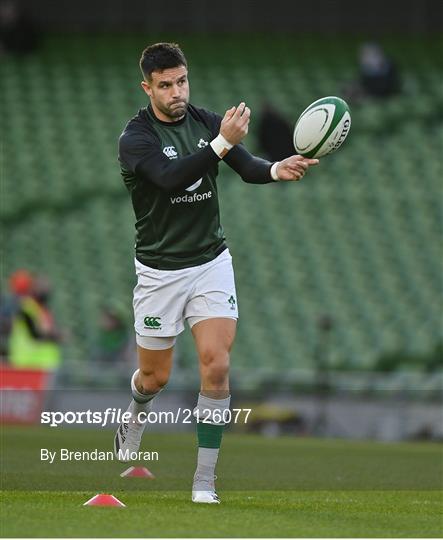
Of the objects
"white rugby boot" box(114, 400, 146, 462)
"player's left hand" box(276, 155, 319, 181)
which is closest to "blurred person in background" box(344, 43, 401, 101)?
"white rugby boot" box(114, 400, 146, 462)

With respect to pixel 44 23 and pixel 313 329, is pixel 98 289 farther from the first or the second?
pixel 44 23

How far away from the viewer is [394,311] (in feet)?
59.6

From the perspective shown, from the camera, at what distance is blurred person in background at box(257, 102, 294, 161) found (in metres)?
21.2

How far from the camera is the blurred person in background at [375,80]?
23.3m

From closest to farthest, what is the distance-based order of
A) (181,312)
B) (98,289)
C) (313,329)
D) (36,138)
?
(181,312), (313,329), (98,289), (36,138)

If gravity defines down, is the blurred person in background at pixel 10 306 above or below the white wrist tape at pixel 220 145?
below

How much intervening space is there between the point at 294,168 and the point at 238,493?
195 centimetres

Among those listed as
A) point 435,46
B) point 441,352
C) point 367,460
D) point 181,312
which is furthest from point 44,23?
point 181,312

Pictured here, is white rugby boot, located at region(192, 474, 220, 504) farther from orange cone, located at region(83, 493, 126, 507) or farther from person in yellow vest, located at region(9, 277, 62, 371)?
person in yellow vest, located at region(9, 277, 62, 371)

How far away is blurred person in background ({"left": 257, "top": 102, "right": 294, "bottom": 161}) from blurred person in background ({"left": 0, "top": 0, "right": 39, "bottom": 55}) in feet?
23.7

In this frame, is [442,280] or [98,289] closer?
[442,280]

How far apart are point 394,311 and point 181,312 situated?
10.8 meters

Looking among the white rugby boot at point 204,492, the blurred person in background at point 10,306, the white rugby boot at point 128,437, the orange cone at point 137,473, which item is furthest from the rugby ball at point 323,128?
the blurred person in background at point 10,306

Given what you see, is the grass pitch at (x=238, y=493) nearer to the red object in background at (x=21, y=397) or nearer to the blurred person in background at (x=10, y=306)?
the red object in background at (x=21, y=397)
